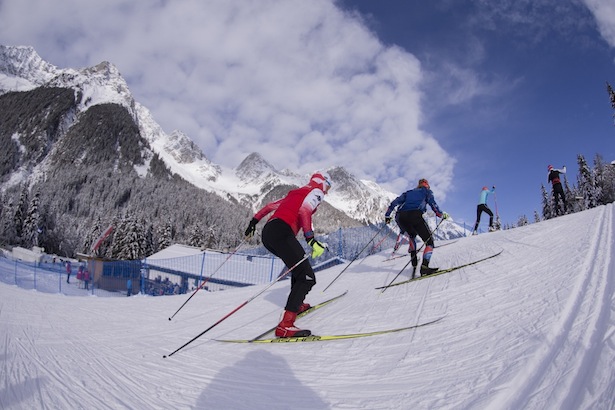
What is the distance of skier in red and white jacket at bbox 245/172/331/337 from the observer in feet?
12.2

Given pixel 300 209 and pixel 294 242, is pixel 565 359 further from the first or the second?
pixel 300 209

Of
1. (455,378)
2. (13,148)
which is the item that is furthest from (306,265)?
(13,148)

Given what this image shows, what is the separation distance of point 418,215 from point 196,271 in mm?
20307

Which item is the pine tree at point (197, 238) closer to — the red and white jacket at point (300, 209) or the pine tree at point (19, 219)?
the pine tree at point (19, 219)

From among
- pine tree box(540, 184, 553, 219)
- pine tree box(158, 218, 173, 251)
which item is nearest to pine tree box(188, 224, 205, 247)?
pine tree box(158, 218, 173, 251)

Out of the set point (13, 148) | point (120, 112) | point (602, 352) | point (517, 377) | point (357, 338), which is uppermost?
→ point (120, 112)

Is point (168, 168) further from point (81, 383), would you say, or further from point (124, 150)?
point (81, 383)

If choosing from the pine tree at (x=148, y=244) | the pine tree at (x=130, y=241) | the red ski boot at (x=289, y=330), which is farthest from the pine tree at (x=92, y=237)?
the red ski boot at (x=289, y=330)

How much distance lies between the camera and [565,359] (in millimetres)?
1857

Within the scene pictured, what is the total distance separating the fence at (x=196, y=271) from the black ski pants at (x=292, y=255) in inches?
427

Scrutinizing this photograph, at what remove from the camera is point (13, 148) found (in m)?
138

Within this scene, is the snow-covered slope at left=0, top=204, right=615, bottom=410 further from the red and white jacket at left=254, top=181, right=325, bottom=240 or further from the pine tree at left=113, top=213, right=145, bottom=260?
the pine tree at left=113, top=213, right=145, bottom=260

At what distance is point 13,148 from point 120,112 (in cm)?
6024

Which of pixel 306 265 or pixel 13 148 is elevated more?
pixel 13 148
